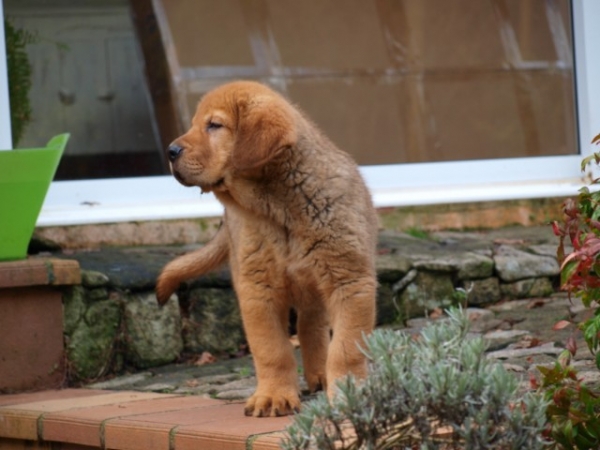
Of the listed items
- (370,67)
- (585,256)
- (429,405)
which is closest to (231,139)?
(585,256)

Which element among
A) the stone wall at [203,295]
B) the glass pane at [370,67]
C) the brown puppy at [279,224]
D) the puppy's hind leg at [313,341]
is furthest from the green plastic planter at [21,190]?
the glass pane at [370,67]

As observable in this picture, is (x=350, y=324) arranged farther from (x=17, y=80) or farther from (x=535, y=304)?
(x=17, y=80)

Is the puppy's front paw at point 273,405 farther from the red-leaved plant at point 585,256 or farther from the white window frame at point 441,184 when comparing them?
the white window frame at point 441,184

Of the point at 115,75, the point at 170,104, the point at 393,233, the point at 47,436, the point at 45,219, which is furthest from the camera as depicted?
the point at 115,75

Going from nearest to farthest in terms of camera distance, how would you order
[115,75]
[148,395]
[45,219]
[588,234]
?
1. [588,234]
2. [148,395]
3. [45,219]
4. [115,75]

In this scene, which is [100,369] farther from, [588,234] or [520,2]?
[520,2]

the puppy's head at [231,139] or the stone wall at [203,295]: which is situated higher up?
the puppy's head at [231,139]

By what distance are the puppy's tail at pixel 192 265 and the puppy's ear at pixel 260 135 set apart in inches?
35.0

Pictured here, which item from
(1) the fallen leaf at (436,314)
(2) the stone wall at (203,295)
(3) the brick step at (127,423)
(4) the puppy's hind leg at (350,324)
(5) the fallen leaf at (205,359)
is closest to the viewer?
(3) the brick step at (127,423)

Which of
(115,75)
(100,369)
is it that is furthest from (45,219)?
(115,75)

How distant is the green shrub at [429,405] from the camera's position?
2.61m

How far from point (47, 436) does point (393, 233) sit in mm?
2828

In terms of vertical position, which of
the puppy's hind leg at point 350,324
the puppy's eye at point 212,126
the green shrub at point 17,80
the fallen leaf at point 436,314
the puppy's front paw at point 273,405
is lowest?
the puppy's front paw at point 273,405

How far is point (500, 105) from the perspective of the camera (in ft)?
26.8
